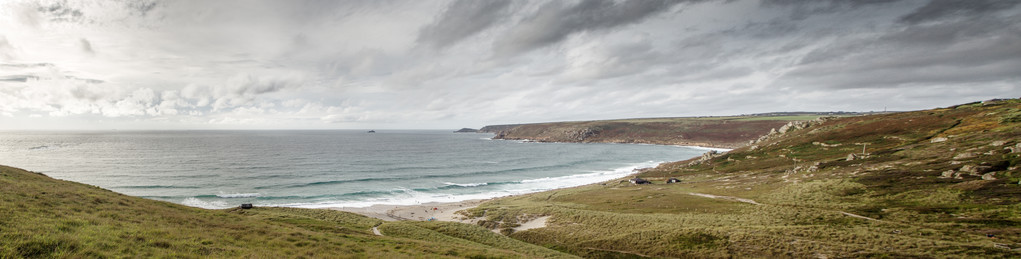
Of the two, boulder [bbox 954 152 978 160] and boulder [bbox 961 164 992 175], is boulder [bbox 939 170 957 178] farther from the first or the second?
boulder [bbox 954 152 978 160]

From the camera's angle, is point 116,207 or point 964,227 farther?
point 964,227

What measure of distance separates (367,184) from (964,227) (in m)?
84.6

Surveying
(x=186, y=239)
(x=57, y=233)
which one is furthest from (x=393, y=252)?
(x=57, y=233)

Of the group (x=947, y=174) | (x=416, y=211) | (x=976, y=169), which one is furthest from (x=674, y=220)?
(x=416, y=211)

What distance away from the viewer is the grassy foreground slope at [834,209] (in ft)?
84.6

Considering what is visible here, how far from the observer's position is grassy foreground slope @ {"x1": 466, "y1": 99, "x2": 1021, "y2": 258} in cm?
2578

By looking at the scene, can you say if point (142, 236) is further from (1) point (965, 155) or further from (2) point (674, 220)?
(1) point (965, 155)

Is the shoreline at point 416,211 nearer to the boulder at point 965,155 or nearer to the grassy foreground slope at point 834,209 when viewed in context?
the grassy foreground slope at point 834,209

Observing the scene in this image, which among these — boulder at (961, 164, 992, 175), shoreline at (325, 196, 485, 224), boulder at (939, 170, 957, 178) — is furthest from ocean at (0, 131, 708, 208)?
boulder at (961, 164, 992, 175)

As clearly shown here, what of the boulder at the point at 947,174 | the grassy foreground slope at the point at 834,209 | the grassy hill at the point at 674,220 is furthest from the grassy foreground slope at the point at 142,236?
the boulder at the point at 947,174

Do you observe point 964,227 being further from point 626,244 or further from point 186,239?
point 186,239

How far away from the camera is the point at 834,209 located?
35875mm

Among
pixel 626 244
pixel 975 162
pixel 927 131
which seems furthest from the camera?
pixel 927 131

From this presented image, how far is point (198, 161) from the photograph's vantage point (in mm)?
103938
